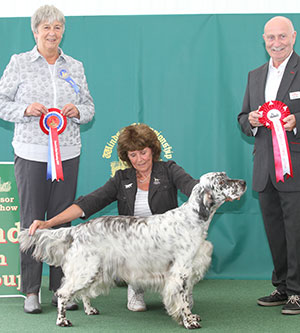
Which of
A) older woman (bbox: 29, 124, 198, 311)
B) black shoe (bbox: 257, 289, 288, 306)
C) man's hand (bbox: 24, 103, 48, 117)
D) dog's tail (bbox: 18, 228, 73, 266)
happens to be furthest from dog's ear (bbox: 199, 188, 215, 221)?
man's hand (bbox: 24, 103, 48, 117)

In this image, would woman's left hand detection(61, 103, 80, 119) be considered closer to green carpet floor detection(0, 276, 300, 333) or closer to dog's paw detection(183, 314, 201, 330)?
green carpet floor detection(0, 276, 300, 333)

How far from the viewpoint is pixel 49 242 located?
3289 millimetres

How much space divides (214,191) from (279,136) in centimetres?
64

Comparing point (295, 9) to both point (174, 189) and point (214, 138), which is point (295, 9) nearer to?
point (214, 138)

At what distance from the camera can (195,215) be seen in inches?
127

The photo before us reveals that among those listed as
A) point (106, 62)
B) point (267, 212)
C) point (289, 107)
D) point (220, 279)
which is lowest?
point (220, 279)

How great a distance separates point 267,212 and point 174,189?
A: 69 centimetres

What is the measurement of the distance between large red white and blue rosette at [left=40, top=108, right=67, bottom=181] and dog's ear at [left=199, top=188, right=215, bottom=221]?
99 centimetres

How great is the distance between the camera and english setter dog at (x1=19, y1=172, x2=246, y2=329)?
320 cm

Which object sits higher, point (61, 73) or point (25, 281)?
point (61, 73)

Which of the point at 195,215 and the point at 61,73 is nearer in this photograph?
the point at 195,215

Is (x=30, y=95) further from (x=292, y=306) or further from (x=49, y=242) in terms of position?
(x=292, y=306)

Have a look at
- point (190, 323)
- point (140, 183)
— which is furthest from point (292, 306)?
point (140, 183)

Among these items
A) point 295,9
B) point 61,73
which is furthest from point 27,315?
point 295,9
